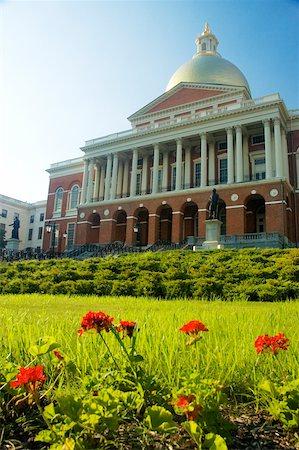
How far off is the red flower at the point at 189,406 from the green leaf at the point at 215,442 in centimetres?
13

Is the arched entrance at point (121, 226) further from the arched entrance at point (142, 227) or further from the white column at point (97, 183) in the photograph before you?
the white column at point (97, 183)

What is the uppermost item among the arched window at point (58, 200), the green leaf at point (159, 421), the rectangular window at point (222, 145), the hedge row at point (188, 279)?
the rectangular window at point (222, 145)

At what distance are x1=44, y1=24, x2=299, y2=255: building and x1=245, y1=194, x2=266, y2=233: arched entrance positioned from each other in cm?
10

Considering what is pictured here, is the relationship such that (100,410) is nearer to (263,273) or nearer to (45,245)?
(263,273)

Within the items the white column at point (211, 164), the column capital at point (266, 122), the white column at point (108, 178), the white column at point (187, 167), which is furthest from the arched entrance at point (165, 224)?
the column capital at point (266, 122)

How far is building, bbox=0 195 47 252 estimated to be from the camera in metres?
60.7

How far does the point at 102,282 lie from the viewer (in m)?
12.6

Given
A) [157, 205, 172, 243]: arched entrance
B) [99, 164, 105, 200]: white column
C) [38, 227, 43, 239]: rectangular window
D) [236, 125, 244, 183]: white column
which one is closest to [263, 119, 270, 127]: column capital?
[236, 125, 244, 183]: white column

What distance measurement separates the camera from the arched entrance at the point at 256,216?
34250 mm

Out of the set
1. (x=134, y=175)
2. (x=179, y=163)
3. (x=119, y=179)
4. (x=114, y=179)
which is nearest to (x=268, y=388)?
(x=179, y=163)

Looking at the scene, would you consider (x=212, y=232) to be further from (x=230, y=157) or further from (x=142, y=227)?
(x=142, y=227)

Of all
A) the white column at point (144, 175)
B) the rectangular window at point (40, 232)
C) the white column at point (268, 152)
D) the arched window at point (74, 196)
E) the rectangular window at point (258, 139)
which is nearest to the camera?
the white column at point (268, 152)

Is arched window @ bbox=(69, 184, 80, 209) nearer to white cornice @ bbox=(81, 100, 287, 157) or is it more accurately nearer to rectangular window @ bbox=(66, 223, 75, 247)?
rectangular window @ bbox=(66, 223, 75, 247)

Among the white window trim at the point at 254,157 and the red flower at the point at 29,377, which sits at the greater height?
the white window trim at the point at 254,157
